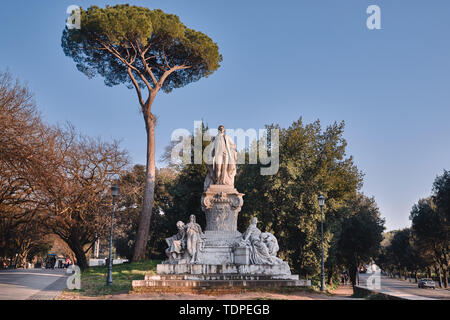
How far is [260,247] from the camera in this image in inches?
482

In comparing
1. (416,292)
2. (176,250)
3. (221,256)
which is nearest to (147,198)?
(176,250)

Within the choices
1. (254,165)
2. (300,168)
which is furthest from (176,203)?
(300,168)

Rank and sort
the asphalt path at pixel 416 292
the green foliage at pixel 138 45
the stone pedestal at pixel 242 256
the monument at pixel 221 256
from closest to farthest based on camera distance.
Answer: the monument at pixel 221 256 < the asphalt path at pixel 416 292 < the stone pedestal at pixel 242 256 < the green foliage at pixel 138 45

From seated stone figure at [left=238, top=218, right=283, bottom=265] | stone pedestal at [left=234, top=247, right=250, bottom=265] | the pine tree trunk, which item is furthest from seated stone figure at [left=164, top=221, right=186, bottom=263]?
the pine tree trunk

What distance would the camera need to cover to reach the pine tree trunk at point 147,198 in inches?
859

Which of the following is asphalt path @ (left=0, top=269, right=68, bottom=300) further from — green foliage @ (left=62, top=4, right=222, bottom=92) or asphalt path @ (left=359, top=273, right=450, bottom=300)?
green foliage @ (left=62, top=4, right=222, bottom=92)

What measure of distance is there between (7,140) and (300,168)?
1577 cm

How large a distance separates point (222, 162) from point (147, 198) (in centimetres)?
930

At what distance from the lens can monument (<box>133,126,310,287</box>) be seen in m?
11.3

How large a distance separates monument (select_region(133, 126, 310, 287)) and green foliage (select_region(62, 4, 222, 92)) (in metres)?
12.5

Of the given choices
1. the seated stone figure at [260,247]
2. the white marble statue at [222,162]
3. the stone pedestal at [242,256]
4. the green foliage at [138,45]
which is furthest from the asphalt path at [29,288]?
the green foliage at [138,45]

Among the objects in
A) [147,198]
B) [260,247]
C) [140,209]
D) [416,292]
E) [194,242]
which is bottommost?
[416,292]

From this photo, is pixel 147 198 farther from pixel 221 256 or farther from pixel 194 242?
pixel 221 256

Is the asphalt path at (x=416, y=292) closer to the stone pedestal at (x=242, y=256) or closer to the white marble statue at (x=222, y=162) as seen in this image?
the stone pedestal at (x=242, y=256)
